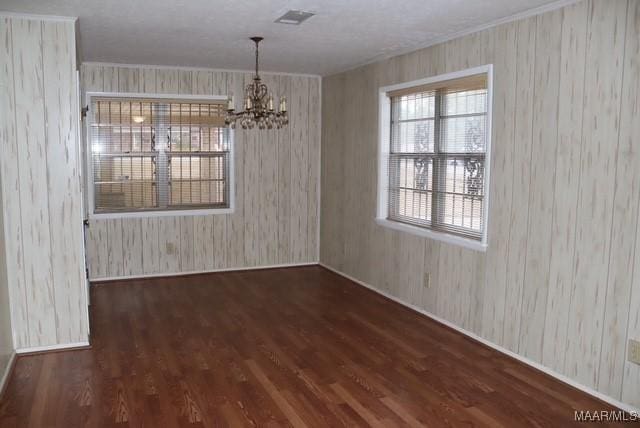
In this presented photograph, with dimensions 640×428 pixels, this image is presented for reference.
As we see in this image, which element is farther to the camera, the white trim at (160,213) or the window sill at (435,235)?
the white trim at (160,213)

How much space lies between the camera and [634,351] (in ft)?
10.2

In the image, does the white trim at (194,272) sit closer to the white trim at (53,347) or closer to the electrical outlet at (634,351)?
the white trim at (53,347)

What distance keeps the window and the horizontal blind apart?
2.32m

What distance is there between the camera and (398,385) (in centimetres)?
357

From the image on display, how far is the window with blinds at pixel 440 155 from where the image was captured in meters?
4.45

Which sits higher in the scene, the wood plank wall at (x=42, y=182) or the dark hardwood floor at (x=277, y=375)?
the wood plank wall at (x=42, y=182)

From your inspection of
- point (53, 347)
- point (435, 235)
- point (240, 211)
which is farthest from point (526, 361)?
point (240, 211)

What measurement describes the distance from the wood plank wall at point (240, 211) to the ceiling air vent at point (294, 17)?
268 cm

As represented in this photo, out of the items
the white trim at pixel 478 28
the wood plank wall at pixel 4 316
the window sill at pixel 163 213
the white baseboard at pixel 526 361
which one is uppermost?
the white trim at pixel 478 28

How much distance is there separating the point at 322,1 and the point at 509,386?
278 centimetres

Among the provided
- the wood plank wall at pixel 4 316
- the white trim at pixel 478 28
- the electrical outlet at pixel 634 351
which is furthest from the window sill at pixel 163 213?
the electrical outlet at pixel 634 351

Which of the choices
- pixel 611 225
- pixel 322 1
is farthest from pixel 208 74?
pixel 611 225

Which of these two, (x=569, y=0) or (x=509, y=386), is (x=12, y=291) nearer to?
(x=509, y=386)

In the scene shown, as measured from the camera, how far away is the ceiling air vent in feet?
12.6
